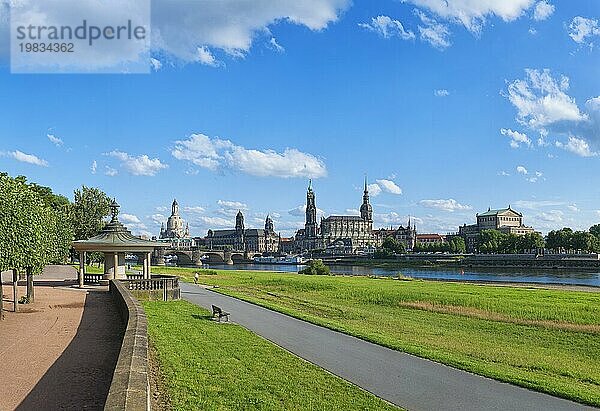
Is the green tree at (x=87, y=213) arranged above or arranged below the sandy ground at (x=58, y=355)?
above

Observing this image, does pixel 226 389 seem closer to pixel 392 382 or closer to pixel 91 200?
pixel 392 382

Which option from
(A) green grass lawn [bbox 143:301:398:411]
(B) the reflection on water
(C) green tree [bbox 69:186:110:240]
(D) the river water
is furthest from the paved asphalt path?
(B) the reflection on water

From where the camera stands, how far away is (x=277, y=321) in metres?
29.2

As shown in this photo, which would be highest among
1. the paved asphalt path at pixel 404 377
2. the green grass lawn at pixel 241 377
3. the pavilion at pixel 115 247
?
the pavilion at pixel 115 247

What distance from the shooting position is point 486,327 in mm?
30359

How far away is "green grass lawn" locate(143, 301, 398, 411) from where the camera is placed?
13297 millimetres

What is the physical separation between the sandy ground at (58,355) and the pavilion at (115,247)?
14.2 metres

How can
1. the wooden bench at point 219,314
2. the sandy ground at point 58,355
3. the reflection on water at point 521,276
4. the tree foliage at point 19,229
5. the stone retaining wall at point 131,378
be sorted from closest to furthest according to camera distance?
the stone retaining wall at point 131,378, the sandy ground at point 58,355, the tree foliage at point 19,229, the wooden bench at point 219,314, the reflection on water at point 521,276

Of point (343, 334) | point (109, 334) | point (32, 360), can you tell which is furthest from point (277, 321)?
point (32, 360)

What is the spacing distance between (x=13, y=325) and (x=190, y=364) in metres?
10.6

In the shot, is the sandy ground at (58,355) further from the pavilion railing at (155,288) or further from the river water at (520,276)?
the river water at (520,276)

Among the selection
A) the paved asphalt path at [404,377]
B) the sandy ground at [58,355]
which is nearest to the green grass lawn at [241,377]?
the paved asphalt path at [404,377]

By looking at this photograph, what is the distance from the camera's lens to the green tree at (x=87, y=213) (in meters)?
75.9

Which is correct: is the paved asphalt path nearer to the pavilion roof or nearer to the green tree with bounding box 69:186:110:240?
the pavilion roof
